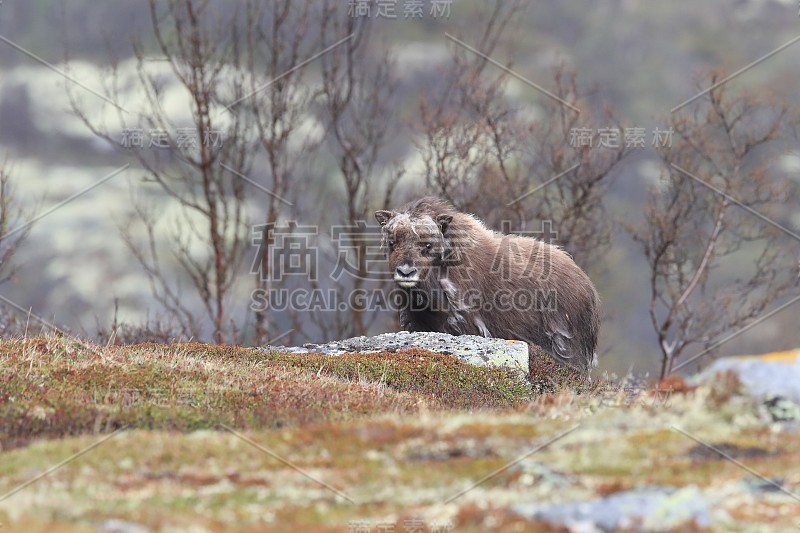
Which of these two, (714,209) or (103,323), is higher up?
(714,209)

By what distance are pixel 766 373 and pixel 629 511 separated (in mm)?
4003

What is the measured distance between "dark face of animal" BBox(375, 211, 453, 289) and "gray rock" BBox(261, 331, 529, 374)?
1148mm

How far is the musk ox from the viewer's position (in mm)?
20375

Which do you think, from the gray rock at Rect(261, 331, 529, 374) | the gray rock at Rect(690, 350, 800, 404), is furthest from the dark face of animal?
the gray rock at Rect(690, 350, 800, 404)

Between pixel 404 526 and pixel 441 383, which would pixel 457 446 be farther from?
pixel 441 383

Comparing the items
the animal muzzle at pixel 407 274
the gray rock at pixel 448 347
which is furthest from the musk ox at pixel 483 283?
the gray rock at pixel 448 347

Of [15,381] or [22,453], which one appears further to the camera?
[15,381]

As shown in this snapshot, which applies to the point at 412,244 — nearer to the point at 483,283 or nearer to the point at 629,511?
the point at 483,283

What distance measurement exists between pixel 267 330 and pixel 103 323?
6.48 m

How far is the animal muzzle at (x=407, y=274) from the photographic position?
20.1 metres

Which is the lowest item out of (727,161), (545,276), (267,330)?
(267,330)

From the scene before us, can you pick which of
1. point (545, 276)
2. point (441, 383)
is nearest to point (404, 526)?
point (441, 383)

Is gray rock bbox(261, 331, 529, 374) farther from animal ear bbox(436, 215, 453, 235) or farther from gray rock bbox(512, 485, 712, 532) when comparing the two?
gray rock bbox(512, 485, 712, 532)

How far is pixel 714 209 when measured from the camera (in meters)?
30.5
